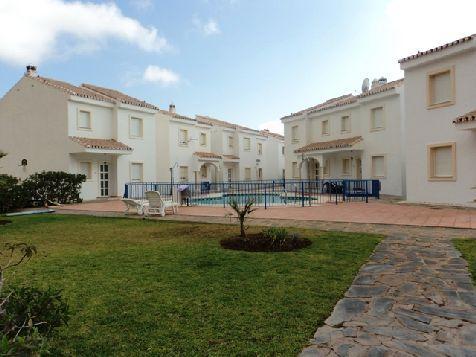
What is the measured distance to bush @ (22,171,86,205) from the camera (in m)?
18.4

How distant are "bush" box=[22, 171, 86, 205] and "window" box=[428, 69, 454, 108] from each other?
18.2 metres

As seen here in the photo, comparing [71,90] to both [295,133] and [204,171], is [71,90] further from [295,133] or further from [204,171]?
[295,133]

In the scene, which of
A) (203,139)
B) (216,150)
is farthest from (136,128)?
(216,150)

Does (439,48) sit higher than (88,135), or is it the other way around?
(439,48)

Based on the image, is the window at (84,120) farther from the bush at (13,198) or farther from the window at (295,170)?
the window at (295,170)

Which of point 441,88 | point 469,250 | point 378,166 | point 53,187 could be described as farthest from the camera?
point 378,166

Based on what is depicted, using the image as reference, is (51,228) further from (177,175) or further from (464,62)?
(177,175)

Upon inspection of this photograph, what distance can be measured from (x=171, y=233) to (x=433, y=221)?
294 inches

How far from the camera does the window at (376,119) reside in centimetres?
2319

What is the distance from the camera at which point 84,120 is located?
74.3 ft

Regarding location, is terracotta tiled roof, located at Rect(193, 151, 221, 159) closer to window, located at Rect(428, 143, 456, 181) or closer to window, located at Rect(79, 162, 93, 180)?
window, located at Rect(79, 162, 93, 180)

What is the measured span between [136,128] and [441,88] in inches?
748

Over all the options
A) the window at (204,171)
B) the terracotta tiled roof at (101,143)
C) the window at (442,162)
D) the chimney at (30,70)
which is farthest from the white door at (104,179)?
the window at (442,162)

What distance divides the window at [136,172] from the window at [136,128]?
2040mm
